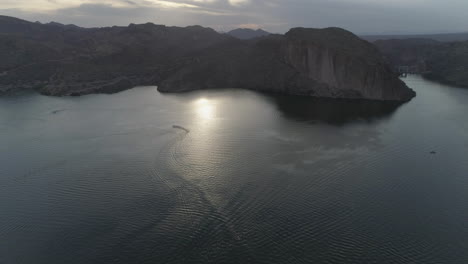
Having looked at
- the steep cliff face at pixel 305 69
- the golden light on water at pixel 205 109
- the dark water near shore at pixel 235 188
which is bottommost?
the dark water near shore at pixel 235 188

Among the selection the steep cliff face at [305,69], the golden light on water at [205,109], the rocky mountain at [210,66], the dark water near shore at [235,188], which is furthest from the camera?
the rocky mountain at [210,66]

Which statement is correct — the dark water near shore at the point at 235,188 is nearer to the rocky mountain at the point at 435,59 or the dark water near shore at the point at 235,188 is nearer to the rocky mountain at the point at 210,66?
the rocky mountain at the point at 210,66

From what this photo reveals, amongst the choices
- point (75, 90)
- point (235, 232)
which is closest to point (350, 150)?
point (235, 232)

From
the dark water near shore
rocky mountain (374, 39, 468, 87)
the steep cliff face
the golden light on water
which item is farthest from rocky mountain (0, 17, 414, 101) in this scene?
rocky mountain (374, 39, 468, 87)

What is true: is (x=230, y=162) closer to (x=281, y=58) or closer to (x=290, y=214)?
(x=290, y=214)

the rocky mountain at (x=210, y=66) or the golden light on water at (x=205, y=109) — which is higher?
the rocky mountain at (x=210, y=66)

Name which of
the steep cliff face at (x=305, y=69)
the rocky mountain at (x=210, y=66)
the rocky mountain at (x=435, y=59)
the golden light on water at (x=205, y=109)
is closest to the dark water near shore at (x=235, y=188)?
the golden light on water at (x=205, y=109)

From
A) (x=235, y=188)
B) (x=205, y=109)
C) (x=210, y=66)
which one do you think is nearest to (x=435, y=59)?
(x=210, y=66)

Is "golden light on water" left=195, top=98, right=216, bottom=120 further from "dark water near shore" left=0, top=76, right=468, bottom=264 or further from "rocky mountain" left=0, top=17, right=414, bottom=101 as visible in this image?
"rocky mountain" left=0, top=17, right=414, bottom=101

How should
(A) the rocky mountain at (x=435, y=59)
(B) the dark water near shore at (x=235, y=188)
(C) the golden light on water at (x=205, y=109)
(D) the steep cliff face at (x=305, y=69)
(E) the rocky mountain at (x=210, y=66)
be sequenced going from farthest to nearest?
(A) the rocky mountain at (x=435, y=59) → (E) the rocky mountain at (x=210, y=66) → (D) the steep cliff face at (x=305, y=69) → (C) the golden light on water at (x=205, y=109) → (B) the dark water near shore at (x=235, y=188)
